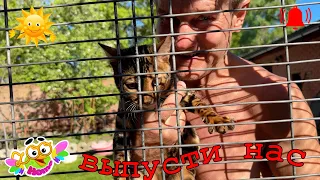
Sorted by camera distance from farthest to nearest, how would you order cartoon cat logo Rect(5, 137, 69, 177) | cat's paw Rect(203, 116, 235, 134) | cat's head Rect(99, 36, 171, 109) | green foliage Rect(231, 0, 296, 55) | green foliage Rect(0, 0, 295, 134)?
green foliage Rect(231, 0, 296, 55)
green foliage Rect(0, 0, 295, 134)
cat's head Rect(99, 36, 171, 109)
cat's paw Rect(203, 116, 235, 134)
cartoon cat logo Rect(5, 137, 69, 177)

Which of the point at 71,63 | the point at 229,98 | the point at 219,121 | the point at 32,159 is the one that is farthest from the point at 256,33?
the point at 32,159

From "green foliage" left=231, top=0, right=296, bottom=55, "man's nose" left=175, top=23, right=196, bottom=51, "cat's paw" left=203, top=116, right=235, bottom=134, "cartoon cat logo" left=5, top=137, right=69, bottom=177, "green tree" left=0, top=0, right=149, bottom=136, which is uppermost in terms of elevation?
"green foliage" left=231, top=0, right=296, bottom=55

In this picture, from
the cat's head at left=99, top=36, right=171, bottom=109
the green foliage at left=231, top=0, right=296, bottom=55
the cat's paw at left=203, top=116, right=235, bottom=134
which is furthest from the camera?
the green foliage at left=231, top=0, right=296, bottom=55

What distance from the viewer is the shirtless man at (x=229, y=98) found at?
53.2 inches

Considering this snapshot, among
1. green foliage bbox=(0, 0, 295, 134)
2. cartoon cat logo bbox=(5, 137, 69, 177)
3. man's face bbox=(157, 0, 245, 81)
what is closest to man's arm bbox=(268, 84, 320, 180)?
man's face bbox=(157, 0, 245, 81)

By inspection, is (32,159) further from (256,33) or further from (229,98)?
(256,33)

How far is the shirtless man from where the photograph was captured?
4.43 ft

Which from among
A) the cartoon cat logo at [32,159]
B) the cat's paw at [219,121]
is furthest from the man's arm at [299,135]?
the cartoon cat logo at [32,159]

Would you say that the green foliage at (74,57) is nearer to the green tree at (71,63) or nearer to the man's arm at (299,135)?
the green tree at (71,63)

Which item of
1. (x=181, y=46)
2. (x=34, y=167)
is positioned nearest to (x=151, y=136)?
(x=181, y=46)

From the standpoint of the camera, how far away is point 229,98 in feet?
5.04

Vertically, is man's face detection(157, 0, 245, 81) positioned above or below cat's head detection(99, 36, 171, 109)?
above

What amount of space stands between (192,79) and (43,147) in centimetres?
66

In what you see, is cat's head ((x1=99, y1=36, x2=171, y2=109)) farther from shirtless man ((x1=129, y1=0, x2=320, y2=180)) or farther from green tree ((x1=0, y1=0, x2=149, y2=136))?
green tree ((x1=0, y1=0, x2=149, y2=136))
